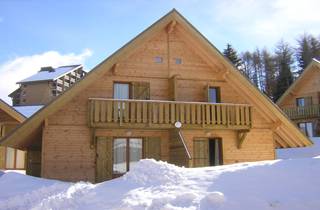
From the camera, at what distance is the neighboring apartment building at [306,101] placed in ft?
119

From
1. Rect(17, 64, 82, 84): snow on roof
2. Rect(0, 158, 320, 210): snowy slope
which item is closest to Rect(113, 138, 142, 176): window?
Rect(0, 158, 320, 210): snowy slope

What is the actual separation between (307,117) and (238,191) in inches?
1243

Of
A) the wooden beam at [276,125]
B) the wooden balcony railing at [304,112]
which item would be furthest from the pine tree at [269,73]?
the wooden beam at [276,125]

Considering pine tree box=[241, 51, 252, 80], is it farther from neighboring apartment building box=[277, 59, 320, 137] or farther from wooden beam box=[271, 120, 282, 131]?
wooden beam box=[271, 120, 282, 131]

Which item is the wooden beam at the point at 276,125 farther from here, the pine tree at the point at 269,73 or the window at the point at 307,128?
the pine tree at the point at 269,73

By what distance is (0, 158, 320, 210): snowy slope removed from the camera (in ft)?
25.3

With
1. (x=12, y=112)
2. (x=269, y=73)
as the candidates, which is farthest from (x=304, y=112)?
(x=12, y=112)

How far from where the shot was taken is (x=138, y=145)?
59.0ft

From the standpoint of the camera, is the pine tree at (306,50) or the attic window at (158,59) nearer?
the attic window at (158,59)

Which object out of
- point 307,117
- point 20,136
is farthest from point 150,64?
point 307,117

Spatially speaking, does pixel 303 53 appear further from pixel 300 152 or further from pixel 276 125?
pixel 276 125

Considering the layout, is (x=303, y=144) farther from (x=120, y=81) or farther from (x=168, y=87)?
(x=120, y=81)

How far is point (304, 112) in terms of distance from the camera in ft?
123

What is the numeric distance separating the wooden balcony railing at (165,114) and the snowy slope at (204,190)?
6057 mm
